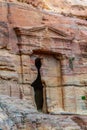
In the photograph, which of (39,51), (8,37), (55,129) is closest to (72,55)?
(39,51)

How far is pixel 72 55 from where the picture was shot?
64.9 feet

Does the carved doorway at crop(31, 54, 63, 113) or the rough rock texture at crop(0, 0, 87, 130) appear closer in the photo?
the rough rock texture at crop(0, 0, 87, 130)

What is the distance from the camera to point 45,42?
18781 millimetres

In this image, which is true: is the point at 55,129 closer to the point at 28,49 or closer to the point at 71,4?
the point at 28,49

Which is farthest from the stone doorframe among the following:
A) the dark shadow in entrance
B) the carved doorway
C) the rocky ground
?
the rocky ground

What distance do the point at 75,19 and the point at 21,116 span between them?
9.02m

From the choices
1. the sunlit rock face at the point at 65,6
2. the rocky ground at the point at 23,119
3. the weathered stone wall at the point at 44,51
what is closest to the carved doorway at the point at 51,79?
the weathered stone wall at the point at 44,51

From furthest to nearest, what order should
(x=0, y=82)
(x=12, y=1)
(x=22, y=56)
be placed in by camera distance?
(x=12, y=1)
(x=22, y=56)
(x=0, y=82)

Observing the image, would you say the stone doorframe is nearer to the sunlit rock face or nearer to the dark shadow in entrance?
the dark shadow in entrance

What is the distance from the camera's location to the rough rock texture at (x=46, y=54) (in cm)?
1741

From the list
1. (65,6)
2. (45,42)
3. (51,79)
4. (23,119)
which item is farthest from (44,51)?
(23,119)

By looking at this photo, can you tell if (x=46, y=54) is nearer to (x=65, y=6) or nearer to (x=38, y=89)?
(x=38, y=89)

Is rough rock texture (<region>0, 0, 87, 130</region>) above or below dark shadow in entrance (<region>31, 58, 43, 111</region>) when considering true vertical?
above

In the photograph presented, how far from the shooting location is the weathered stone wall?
683 inches
